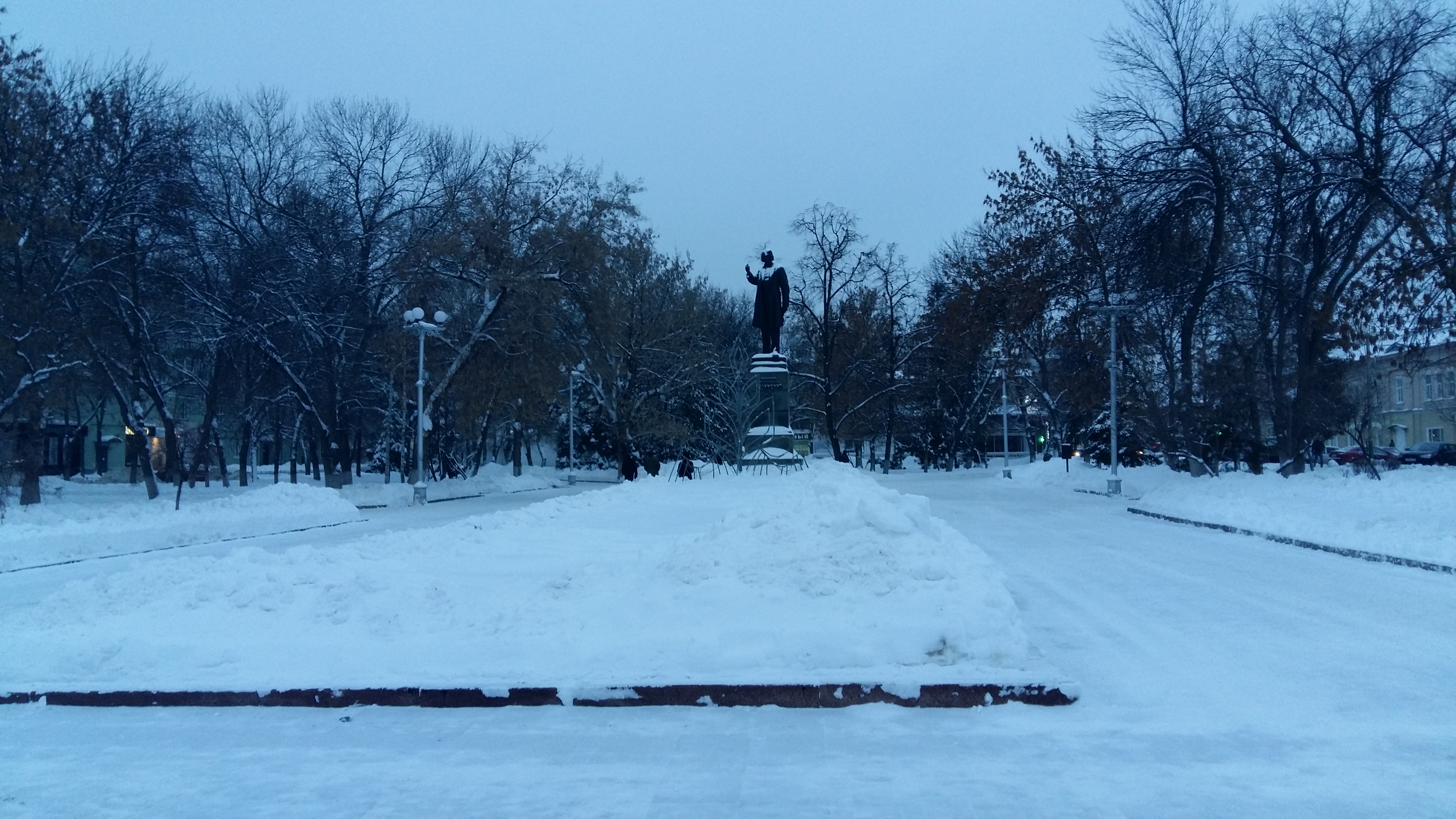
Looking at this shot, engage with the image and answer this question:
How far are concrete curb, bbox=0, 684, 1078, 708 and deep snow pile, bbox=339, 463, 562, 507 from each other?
83.7 ft

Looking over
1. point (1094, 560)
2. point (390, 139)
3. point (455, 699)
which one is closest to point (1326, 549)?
point (1094, 560)

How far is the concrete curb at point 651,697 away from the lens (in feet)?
22.8

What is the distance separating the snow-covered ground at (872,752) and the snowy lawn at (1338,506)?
22.3 feet

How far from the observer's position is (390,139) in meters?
38.8

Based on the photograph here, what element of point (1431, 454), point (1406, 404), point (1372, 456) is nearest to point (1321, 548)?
point (1372, 456)

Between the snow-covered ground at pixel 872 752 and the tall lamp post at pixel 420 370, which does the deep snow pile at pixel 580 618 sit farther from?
the tall lamp post at pixel 420 370

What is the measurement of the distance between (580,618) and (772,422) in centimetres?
2230

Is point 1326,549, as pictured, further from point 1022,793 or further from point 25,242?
point 25,242

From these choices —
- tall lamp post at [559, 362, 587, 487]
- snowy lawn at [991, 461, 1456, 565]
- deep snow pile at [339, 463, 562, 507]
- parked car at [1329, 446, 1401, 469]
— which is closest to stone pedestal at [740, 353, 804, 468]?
snowy lawn at [991, 461, 1456, 565]

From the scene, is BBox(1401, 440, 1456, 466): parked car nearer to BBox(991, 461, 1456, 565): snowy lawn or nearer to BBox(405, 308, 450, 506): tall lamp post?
BBox(991, 461, 1456, 565): snowy lawn

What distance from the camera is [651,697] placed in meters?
7.00

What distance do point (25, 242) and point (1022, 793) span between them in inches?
1090

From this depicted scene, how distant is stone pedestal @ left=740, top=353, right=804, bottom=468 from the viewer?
29469mm

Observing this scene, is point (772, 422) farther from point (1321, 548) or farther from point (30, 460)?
point (30, 460)
